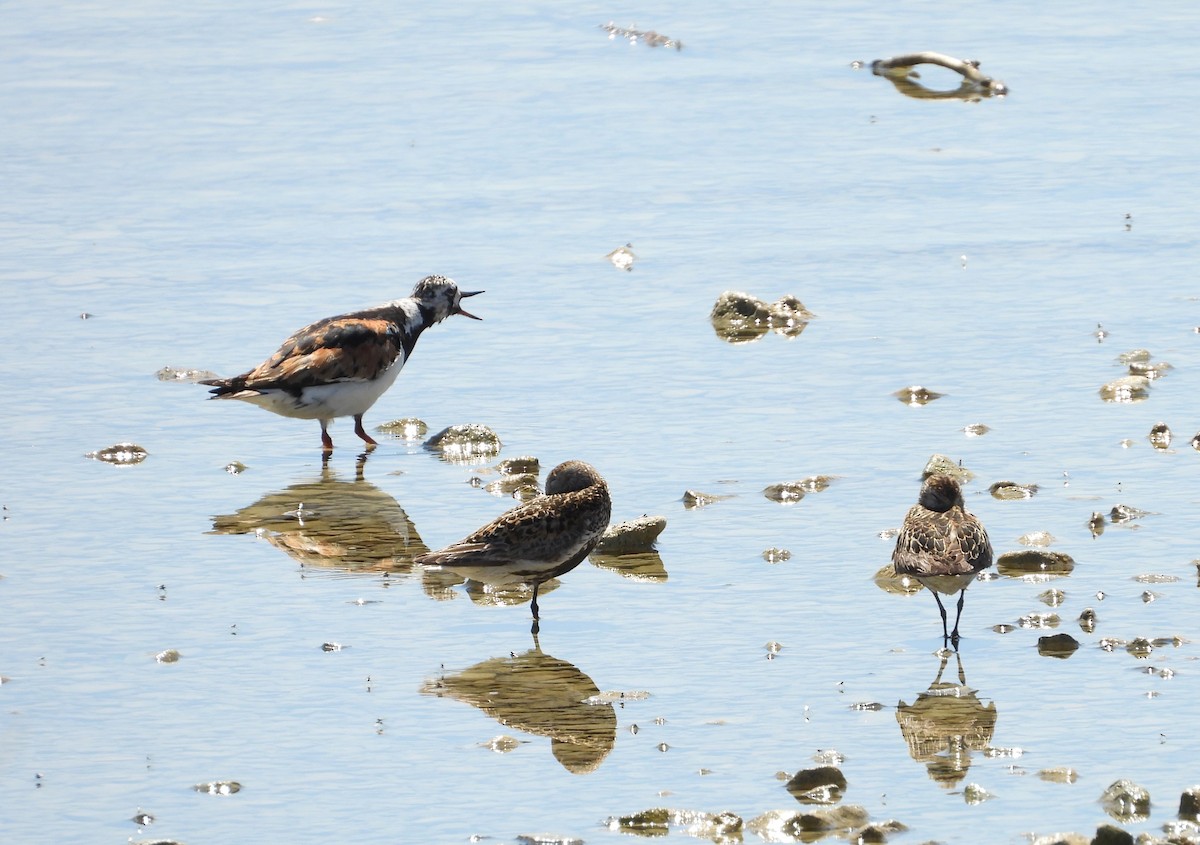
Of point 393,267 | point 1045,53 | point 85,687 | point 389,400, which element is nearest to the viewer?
point 85,687

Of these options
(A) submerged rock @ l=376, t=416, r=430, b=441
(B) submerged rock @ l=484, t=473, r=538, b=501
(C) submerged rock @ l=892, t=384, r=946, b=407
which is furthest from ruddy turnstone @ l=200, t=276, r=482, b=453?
(C) submerged rock @ l=892, t=384, r=946, b=407

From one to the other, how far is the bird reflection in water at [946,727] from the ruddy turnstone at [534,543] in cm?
229

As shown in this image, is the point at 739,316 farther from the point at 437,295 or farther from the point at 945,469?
the point at 945,469

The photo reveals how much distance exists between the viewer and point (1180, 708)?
987 cm

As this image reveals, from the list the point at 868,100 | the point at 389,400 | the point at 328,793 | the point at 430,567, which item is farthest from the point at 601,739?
the point at 868,100

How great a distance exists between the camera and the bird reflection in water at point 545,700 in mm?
9883

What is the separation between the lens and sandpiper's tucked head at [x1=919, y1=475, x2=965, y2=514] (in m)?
11.5

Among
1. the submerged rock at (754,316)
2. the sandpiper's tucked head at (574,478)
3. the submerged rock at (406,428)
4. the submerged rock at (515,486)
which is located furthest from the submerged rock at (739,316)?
the sandpiper's tucked head at (574,478)

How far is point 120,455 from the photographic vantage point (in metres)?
15.0

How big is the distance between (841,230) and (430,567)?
922cm

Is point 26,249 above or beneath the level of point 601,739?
above

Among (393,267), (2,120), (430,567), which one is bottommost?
(430,567)

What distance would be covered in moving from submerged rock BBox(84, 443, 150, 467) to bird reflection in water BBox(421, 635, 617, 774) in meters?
4.83

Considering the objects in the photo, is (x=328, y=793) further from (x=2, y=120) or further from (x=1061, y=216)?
(x=2, y=120)
